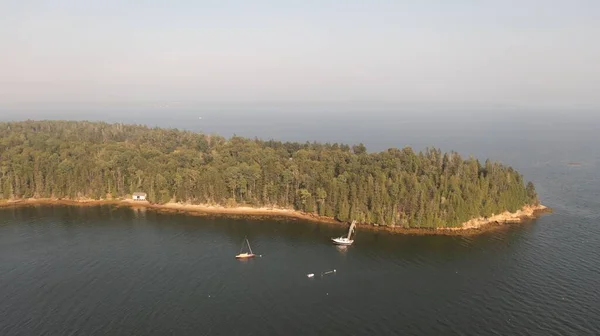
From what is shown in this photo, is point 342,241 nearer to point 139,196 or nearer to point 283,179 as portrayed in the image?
point 283,179

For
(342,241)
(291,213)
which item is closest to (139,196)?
(291,213)

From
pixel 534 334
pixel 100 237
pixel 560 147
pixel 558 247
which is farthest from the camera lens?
pixel 560 147

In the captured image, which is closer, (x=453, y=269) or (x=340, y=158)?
(x=453, y=269)

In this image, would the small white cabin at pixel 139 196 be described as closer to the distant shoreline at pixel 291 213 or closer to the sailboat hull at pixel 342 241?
the distant shoreline at pixel 291 213

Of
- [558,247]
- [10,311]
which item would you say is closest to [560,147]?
[558,247]

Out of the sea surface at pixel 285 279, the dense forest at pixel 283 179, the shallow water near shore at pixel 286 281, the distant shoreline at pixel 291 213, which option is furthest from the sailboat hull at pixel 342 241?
the dense forest at pixel 283 179

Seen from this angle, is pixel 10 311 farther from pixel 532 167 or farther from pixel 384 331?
pixel 532 167
